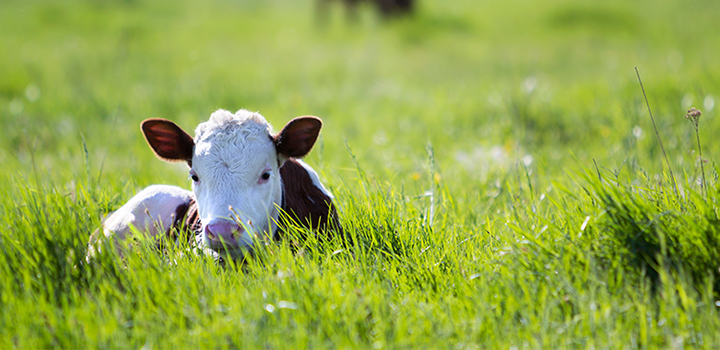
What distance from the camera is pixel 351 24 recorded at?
21.2 meters

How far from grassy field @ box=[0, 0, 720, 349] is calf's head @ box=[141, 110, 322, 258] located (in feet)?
0.65

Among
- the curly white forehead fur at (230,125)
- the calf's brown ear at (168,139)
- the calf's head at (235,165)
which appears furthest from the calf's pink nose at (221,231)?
the calf's brown ear at (168,139)

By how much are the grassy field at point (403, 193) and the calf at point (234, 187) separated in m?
0.18

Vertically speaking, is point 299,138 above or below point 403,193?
above

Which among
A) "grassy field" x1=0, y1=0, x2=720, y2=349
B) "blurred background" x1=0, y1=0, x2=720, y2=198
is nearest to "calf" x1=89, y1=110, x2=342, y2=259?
"grassy field" x1=0, y1=0, x2=720, y2=349

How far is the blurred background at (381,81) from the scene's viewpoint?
19.4ft

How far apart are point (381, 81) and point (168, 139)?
8.66 m

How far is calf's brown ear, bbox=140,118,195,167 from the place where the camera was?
10.2 feet

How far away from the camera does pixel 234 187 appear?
2.86 m

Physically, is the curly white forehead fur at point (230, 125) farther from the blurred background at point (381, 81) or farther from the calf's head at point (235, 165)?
the blurred background at point (381, 81)

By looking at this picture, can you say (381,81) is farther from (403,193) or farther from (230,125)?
(230,125)

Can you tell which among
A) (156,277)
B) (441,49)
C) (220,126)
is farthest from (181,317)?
(441,49)

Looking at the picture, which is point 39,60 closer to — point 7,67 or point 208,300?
point 7,67

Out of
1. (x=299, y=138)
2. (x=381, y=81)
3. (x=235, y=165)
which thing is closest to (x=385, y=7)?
(x=381, y=81)
